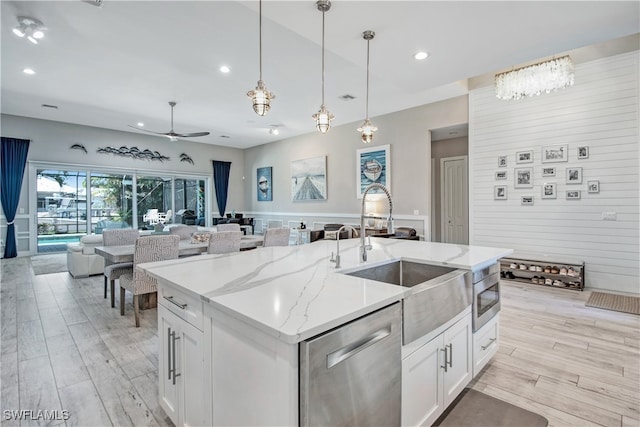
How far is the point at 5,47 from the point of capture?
376 cm

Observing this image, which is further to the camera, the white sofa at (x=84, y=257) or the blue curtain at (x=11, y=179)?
the blue curtain at (x=11, y=179)

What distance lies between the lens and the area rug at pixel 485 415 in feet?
5.79

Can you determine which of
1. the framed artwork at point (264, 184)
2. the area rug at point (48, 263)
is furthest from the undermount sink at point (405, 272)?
the framed artwork at point (264, 184)

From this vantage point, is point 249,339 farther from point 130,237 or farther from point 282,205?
point 282,205

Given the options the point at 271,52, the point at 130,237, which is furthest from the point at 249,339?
the point at 130,237

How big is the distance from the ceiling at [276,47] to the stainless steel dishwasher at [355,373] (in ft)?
8.61

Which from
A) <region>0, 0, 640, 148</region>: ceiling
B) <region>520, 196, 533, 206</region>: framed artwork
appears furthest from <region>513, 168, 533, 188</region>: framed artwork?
<region>0, 0, 640, 148</region>: ceiling

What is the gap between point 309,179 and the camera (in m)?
8.25

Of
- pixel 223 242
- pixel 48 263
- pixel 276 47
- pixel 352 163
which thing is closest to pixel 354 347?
pixel 223 242

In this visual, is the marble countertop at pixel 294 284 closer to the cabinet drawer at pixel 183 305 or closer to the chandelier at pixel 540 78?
the cabinet drawer at pixel 183 305

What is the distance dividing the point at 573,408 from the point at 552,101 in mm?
4400

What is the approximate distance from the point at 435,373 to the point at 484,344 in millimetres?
822

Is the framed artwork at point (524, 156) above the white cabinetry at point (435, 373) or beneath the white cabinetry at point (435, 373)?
above

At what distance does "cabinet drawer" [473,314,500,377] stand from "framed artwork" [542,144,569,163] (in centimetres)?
348
